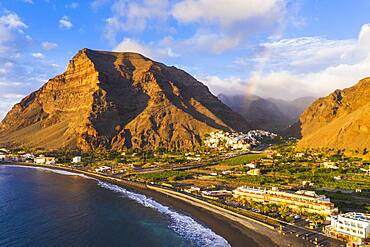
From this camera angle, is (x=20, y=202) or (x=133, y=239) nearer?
(x=133, y=239)

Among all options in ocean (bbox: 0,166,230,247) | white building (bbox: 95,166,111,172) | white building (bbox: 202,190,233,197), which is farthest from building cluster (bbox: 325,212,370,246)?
white building (bbox: 95,166,111,172)

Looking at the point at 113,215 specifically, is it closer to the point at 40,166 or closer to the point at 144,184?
the point at 144,184

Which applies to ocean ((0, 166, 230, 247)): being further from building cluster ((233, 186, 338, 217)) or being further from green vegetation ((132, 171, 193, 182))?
building cluster ((233, 186, 338, 217))

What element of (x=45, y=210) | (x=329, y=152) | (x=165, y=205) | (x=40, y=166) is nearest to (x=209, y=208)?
(x=165, y=205)

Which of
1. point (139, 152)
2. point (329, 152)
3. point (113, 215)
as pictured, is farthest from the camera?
point (139, 152)

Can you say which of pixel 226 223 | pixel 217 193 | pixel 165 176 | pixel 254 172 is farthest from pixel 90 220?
pixel 254 172
